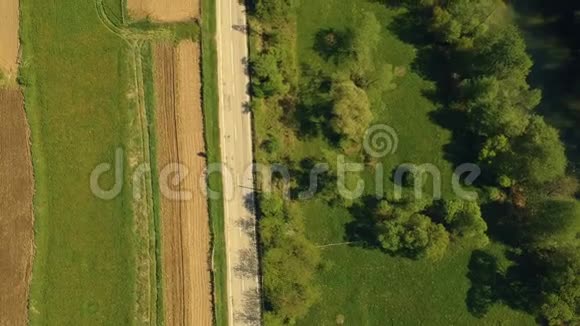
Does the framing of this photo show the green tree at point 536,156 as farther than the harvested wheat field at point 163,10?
No

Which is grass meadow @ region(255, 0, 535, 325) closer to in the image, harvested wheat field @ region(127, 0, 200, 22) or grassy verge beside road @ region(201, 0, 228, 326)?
grassy verge beside road @ region(201, 0, 228, 326)

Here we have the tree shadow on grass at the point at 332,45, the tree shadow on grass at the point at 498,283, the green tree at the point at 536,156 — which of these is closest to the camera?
the green tree at the point at 536,156

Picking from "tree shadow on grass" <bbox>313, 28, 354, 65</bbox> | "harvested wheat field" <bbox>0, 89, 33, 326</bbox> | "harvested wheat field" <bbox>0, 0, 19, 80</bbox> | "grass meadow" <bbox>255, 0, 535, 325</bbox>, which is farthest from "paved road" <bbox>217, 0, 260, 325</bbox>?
"harvested wheat field" <bbox>0, 0, 19, 80</bbox>

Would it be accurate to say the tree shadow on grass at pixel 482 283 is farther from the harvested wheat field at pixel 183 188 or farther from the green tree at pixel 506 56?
the harvested wheat field at pixel 183 188

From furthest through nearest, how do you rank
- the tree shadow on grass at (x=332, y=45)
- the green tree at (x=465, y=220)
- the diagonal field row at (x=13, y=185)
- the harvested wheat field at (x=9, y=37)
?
the harvested wheat field at (x=9, y=37) < the tree shadow on grass at (x=332, y=45) < the diagonal field row at (x=13, y=185) < the green tree at (x=465, y=220)

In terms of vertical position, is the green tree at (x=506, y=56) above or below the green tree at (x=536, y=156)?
above

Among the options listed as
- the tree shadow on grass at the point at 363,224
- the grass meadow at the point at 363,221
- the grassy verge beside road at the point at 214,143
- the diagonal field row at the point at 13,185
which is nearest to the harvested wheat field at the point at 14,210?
the diagonal field row at the point at 13,185

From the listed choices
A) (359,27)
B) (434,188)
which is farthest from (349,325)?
(359,27)

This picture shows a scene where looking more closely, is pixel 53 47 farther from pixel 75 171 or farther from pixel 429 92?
pixel 429 92
